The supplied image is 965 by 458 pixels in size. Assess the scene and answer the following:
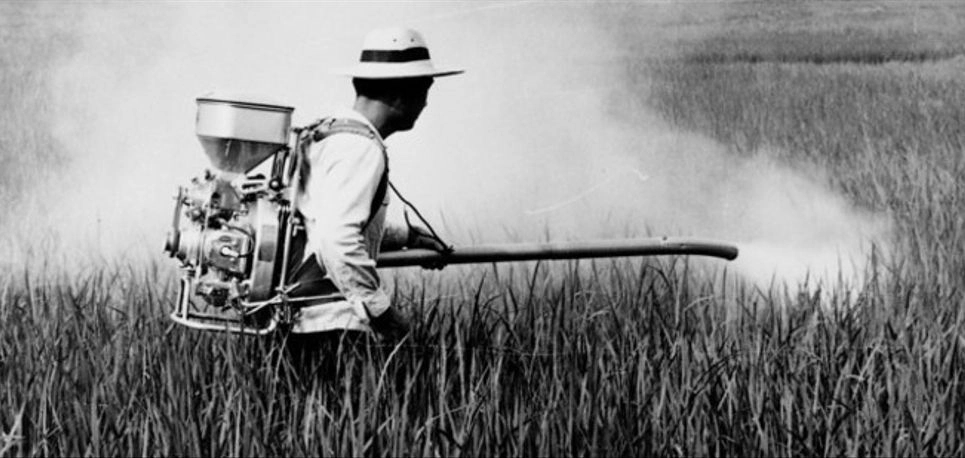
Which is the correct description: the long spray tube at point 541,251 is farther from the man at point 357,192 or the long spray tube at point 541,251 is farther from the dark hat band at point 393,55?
the dark hat band at point 393,55

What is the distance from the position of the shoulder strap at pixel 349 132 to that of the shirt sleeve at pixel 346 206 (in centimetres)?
1

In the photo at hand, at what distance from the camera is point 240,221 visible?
3000 millimetres

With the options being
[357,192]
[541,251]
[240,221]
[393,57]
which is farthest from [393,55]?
[541,251]

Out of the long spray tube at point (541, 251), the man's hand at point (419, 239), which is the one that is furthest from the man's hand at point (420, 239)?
the long spray tube at point (541, 251)

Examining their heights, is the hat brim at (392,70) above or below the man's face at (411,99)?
above

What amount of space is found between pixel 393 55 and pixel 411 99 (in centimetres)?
11

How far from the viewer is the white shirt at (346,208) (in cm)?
297

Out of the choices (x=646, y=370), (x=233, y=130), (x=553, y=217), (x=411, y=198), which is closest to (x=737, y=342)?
(x=646, y=370)

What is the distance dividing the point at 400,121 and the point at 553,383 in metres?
0.64

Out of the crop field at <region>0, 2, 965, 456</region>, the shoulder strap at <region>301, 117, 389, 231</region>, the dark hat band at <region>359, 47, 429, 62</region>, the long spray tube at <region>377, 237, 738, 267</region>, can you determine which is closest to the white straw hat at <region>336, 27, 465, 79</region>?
the dark hat band at <region>359, 47, 429, 62</region>

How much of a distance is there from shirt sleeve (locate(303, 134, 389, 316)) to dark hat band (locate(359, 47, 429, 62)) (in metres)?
0.20

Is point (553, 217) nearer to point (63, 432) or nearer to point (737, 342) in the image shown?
point (737, 342)

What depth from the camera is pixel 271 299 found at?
302cm

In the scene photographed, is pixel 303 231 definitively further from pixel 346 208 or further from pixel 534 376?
pixel 534 376
